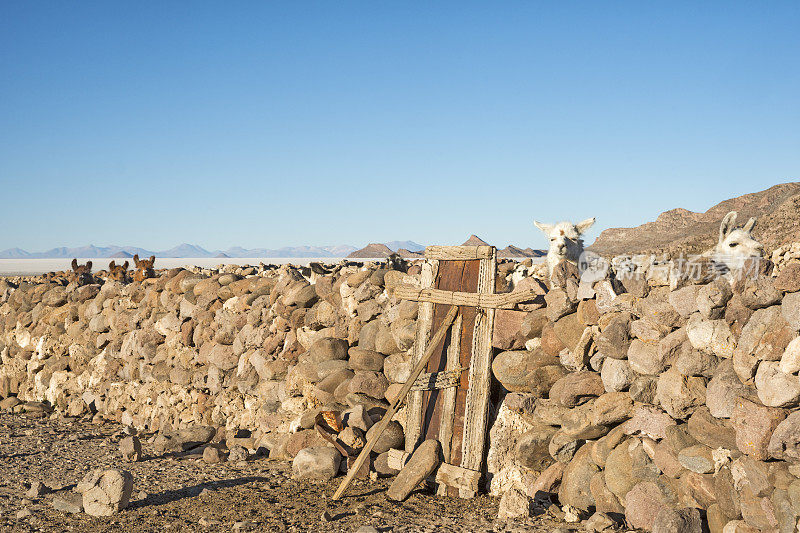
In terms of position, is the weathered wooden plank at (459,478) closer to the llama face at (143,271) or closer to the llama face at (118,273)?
the llama face at (143,271)

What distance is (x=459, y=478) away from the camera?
6.99 m

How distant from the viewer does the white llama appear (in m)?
5.42

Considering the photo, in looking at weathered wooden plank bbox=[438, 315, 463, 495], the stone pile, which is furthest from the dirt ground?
the stone pile

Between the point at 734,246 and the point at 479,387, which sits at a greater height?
the point at 734,246

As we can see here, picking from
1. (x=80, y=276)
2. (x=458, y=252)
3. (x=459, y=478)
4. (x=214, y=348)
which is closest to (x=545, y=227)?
(x=458, y=252)

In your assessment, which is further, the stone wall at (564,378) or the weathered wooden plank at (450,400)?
the weathered wooden plank at (450,400)

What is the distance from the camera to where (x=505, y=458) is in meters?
7.04

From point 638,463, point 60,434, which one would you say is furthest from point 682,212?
point 60,434

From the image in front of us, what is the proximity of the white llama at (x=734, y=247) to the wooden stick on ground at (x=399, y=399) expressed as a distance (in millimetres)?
2888

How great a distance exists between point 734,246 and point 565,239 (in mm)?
1921

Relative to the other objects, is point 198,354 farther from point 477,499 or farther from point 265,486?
point 477,499

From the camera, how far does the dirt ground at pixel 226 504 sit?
6.04 m

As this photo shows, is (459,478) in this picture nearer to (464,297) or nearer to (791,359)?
(464,297)

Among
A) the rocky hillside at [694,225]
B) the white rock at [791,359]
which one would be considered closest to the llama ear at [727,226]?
the white rock at [791,359]
